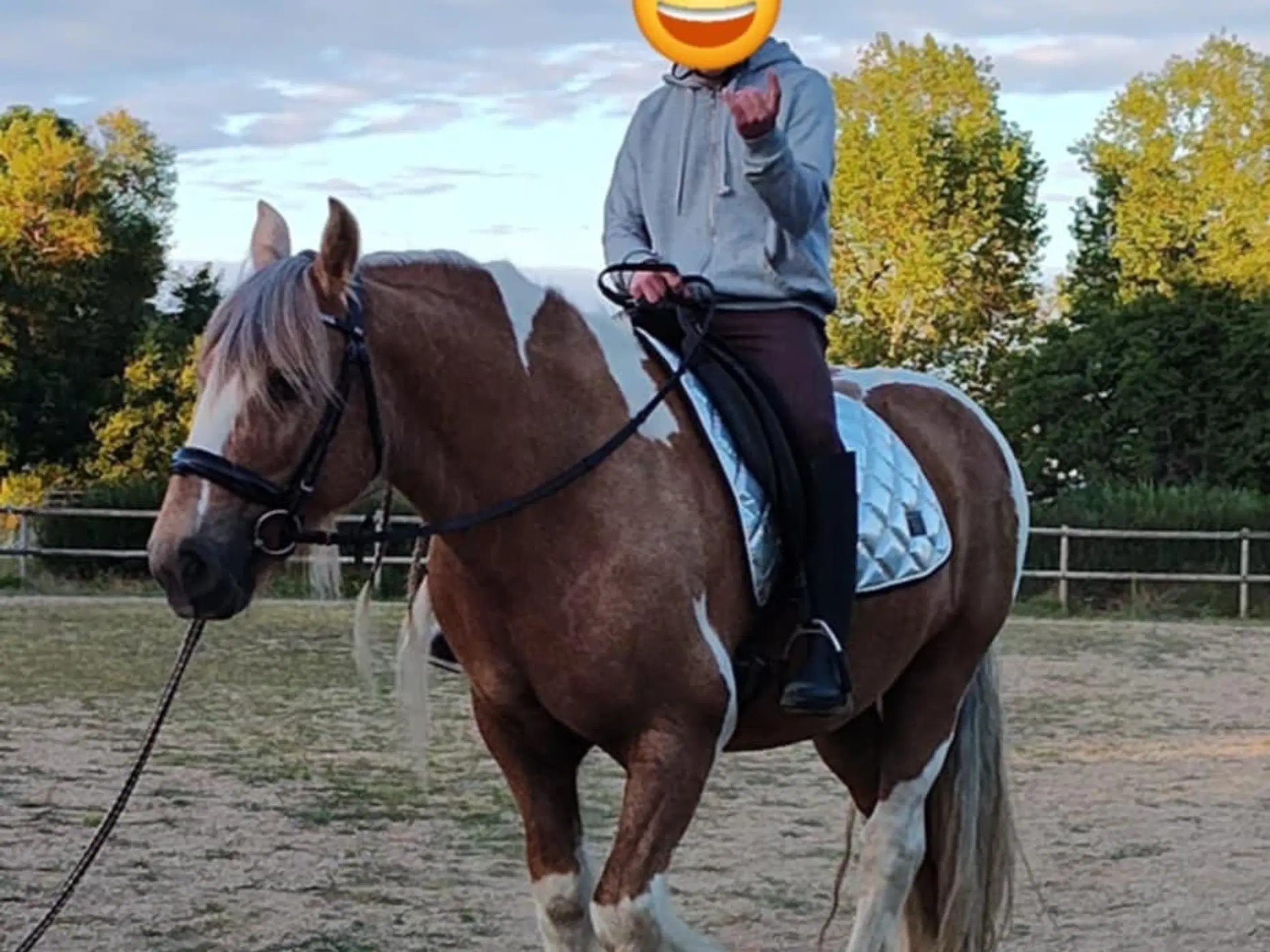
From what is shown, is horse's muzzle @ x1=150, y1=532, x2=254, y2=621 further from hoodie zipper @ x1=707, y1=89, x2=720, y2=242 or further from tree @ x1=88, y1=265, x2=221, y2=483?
tree @ x1=88, y1=265, x2=221, y2=483

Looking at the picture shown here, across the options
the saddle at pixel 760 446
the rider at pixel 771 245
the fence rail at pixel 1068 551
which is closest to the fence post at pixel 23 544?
the fence rail at pixel 1068 551

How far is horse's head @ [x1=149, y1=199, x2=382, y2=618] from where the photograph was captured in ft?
8.83

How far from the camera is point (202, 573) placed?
269cm

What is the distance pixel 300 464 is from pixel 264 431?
0.27 feet

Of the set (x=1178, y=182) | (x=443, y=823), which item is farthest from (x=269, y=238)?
(x=1178, y=182)

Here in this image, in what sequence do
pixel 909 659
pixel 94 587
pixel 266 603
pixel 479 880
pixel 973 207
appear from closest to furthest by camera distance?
pixel 909 659, pixel 479 880, pixel 266 603, pixel 94 587, pixel 973 207

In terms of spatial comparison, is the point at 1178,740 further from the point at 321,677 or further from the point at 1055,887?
the point at 321,677

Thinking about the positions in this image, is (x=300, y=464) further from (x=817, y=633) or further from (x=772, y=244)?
(x=772, y=244)

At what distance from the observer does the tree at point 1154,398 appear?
3222 cm

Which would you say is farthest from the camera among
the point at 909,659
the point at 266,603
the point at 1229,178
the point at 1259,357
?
the point at 1229,178

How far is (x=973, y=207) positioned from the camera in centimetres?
3772

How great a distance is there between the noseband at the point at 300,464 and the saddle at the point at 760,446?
2.36ft

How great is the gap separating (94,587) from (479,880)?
15.5 meters

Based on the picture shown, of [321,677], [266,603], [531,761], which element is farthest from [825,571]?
[266,603]
